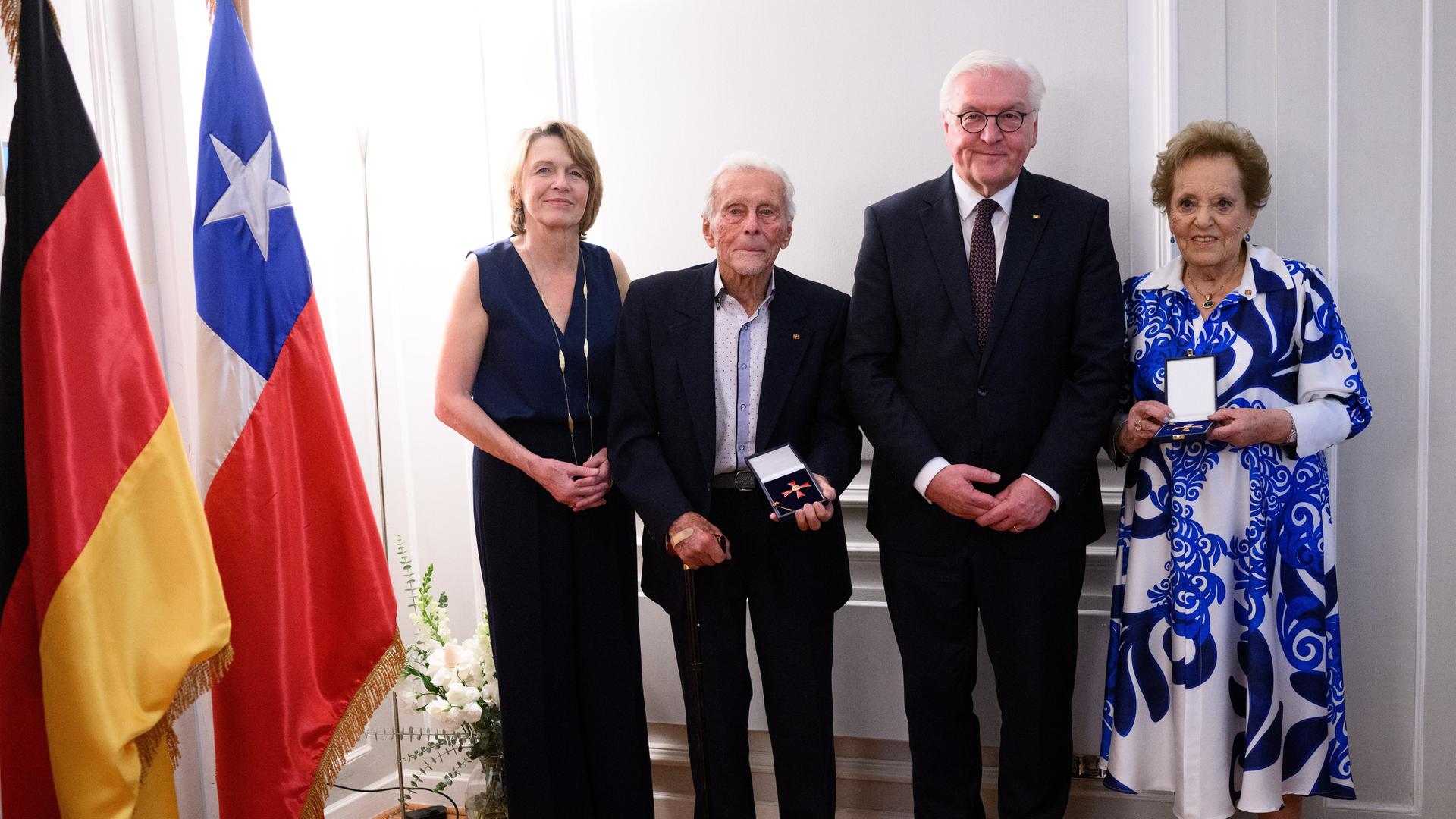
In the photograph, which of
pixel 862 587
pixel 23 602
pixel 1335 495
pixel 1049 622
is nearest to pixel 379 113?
pixel 23 602

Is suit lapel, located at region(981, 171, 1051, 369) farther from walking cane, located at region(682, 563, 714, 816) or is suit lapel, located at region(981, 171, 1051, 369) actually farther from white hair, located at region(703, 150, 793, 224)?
walking cane, located at region(682, 563, 714, 816)

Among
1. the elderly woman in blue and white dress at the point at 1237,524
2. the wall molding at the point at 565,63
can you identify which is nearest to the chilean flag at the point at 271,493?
the wall molding at the point at 565,63

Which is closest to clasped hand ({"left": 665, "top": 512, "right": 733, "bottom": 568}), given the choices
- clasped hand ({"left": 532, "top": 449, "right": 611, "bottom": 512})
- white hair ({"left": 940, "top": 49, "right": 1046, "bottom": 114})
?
clasped hand ({"left": 532, "top": 449, "right": 611, "bottom": 512})

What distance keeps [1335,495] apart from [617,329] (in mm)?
1849

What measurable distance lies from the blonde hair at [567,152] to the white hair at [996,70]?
88cm

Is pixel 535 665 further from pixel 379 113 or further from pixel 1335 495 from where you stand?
pixel 1335 495

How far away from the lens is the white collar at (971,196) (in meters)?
2.29

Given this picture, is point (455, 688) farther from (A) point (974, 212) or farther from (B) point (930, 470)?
(A) point (974, 212)

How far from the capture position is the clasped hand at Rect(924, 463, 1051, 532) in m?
2.12

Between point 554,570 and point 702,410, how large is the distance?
1.80 feet

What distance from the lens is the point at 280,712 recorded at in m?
2.04

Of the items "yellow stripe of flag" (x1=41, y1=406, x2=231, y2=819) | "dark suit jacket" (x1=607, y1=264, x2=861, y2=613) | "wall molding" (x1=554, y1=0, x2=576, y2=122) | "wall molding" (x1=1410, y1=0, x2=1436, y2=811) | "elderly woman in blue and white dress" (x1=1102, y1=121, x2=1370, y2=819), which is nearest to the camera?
"yellow stripe of flag" (x1=41, y1=406, x2=231, y2=819)

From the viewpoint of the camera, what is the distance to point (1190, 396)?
2.14 meters

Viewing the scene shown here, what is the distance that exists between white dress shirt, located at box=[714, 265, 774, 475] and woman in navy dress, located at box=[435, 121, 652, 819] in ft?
0.99
